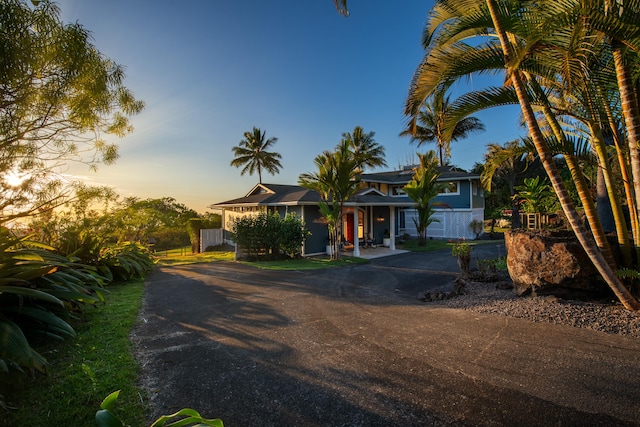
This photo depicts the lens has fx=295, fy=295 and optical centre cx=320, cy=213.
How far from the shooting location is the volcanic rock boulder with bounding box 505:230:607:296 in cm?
542

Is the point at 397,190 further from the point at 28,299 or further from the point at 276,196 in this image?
the point at 28,299

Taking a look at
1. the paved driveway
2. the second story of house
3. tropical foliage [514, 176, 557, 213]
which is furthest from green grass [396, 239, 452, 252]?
the paved driveway

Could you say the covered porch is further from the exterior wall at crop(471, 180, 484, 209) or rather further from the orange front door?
the exterior wall at crop(471, 180, 484, 209)

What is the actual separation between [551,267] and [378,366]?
434cm

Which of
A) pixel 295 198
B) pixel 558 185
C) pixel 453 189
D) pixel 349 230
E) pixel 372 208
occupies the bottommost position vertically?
pixel 349 230

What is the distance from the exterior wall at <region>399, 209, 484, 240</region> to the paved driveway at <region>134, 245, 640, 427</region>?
1785 centimetres

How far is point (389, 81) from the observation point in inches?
475

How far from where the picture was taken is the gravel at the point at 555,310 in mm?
4527

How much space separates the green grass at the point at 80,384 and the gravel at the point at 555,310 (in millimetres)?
5666

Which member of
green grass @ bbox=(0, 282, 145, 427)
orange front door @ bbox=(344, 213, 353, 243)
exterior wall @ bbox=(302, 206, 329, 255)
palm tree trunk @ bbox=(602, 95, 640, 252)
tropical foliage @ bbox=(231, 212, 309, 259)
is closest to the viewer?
green grass @ bbox=(0, 282, 145, 427)

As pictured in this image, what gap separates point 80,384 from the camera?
3.11 m

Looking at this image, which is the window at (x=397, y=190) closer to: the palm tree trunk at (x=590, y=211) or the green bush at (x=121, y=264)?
the green bush at (x=121, y=264)

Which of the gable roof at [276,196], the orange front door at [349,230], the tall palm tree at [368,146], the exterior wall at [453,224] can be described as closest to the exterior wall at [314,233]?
the gable roof at [276,196]

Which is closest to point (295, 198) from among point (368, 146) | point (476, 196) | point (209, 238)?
point (209, 238)
